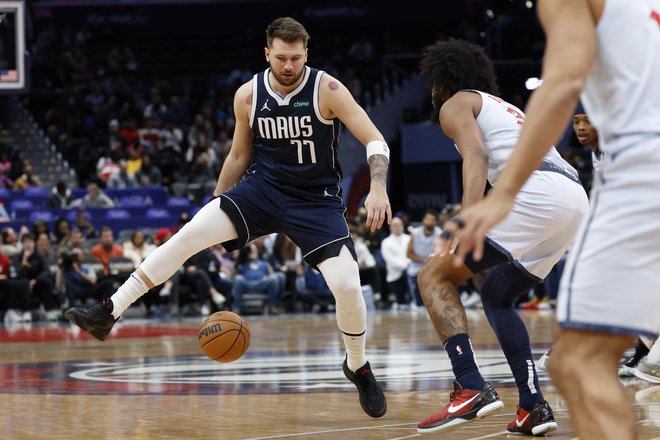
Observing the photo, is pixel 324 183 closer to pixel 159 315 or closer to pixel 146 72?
pixel 159 315

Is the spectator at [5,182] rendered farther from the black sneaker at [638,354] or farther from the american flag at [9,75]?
the black sneaker at [638,354]

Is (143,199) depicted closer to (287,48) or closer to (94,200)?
(94,200)

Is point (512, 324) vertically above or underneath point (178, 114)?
underneath

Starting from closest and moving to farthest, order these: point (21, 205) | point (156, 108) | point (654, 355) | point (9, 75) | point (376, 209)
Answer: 1. point (376, 209)
2. point (654, 355)
3. point (9, 75)
4. point (21, 205)
5. point (156, 108)

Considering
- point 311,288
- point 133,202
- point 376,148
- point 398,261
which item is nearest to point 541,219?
point 376,148

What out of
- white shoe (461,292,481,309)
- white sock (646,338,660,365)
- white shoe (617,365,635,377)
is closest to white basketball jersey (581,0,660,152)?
white sock (646,338,660,365)

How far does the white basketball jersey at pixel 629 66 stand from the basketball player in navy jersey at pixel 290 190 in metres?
3.00

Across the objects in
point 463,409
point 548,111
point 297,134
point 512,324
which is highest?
point 548,111

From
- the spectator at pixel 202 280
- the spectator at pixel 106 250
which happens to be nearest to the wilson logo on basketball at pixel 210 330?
the spectator at pixel 106 250

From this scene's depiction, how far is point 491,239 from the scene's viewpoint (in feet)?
16.9

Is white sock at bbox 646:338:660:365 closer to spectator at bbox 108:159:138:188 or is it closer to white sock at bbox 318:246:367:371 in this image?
white sock at bbox 318:246:367:371

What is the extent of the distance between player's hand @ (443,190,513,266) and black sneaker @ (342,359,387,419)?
3040 mm

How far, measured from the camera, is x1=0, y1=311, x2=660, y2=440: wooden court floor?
531 centimetres

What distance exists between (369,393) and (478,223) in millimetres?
3218
